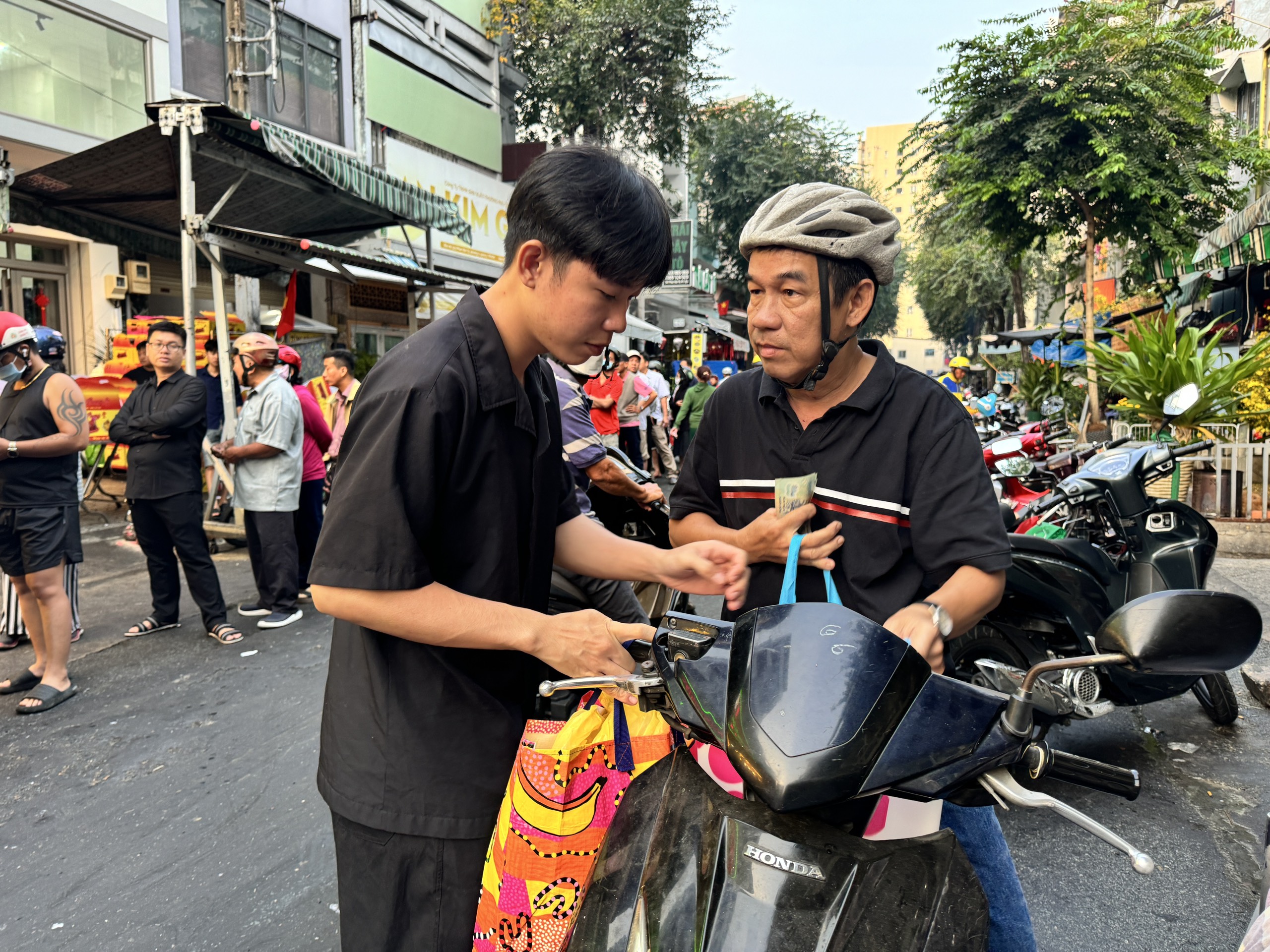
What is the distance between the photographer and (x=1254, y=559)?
729 cm

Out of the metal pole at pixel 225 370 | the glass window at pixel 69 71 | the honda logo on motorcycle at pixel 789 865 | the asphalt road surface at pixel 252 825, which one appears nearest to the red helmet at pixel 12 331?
the asphalt road surface at pixel 252 825

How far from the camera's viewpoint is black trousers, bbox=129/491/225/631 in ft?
18.4

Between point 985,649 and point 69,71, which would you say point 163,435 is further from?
point 69,71

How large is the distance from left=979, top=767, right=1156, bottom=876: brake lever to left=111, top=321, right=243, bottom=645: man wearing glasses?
5.29 m

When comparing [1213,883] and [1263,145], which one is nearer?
[1213,883]

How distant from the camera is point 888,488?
1773mm

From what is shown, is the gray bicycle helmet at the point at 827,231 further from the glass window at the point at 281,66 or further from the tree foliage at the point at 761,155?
the tree foliage at the point at 761,155

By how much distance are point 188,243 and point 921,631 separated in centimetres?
755

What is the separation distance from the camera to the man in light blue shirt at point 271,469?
600 cm

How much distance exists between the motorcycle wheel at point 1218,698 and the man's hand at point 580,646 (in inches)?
149

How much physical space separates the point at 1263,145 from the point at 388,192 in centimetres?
1229

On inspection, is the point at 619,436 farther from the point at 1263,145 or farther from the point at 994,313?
the point at 994,313

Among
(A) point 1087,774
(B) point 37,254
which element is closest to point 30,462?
(A) point 1087,774

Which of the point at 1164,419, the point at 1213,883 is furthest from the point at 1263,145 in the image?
the point at 1213,883
